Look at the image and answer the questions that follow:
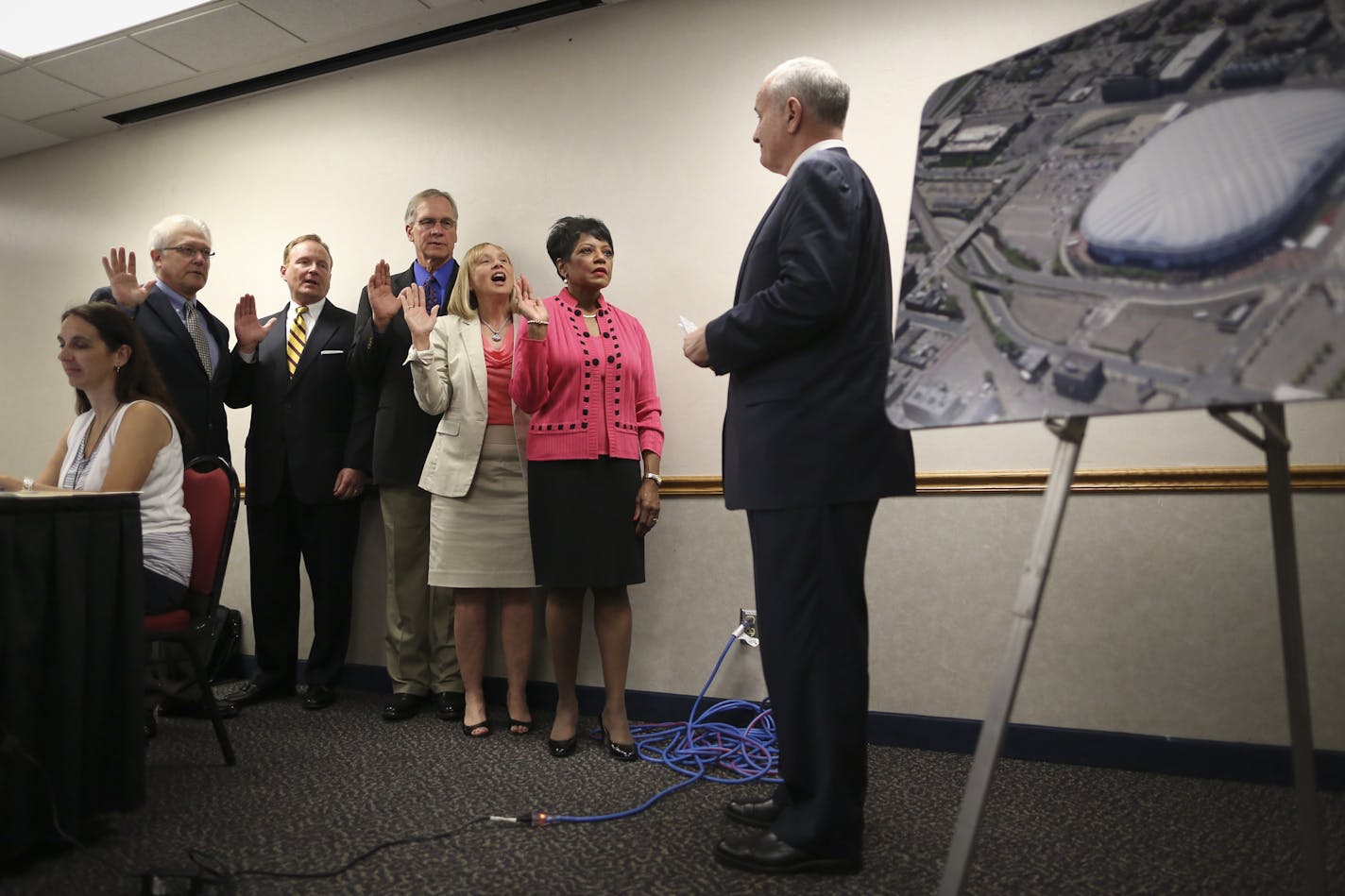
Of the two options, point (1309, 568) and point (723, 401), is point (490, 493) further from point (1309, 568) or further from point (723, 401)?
point (1309, 568)

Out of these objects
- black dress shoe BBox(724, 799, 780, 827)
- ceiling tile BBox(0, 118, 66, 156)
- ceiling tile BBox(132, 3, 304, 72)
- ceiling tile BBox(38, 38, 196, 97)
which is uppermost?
ceiling tile BBox(132, 3, 304, 72)

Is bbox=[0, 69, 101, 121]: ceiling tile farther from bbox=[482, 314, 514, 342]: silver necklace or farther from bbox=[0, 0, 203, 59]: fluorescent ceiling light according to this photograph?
bbox=[482, 314, 514, 342]: silver necklace

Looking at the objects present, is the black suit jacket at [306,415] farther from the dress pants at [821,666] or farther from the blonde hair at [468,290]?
the dress pants at [821,666]

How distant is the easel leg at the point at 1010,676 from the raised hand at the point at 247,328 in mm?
2702

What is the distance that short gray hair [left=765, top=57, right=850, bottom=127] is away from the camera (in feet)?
5.39

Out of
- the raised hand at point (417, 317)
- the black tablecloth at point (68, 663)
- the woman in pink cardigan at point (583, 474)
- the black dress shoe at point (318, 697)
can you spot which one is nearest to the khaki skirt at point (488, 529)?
the woman in pink cardigan at point (583, 474)

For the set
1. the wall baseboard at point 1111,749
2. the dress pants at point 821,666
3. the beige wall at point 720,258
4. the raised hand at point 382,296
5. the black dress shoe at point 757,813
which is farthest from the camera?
the raised hand at point 382,296

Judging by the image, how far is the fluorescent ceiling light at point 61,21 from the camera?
316cm

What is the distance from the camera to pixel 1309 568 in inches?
81.9

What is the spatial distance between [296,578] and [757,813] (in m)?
2.05

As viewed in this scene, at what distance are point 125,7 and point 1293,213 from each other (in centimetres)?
376

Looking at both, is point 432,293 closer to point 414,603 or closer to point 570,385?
point 570,385

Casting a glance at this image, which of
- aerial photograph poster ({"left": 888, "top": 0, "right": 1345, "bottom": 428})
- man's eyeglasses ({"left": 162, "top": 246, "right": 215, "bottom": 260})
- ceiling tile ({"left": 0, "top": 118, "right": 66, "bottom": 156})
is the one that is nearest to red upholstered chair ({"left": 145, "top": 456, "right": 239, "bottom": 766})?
man's eyeglasses ({"left": 162, "top": 246, "right": 215, "bottom": 260})

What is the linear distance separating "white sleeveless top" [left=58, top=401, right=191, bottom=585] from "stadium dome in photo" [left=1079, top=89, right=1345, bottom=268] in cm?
208
